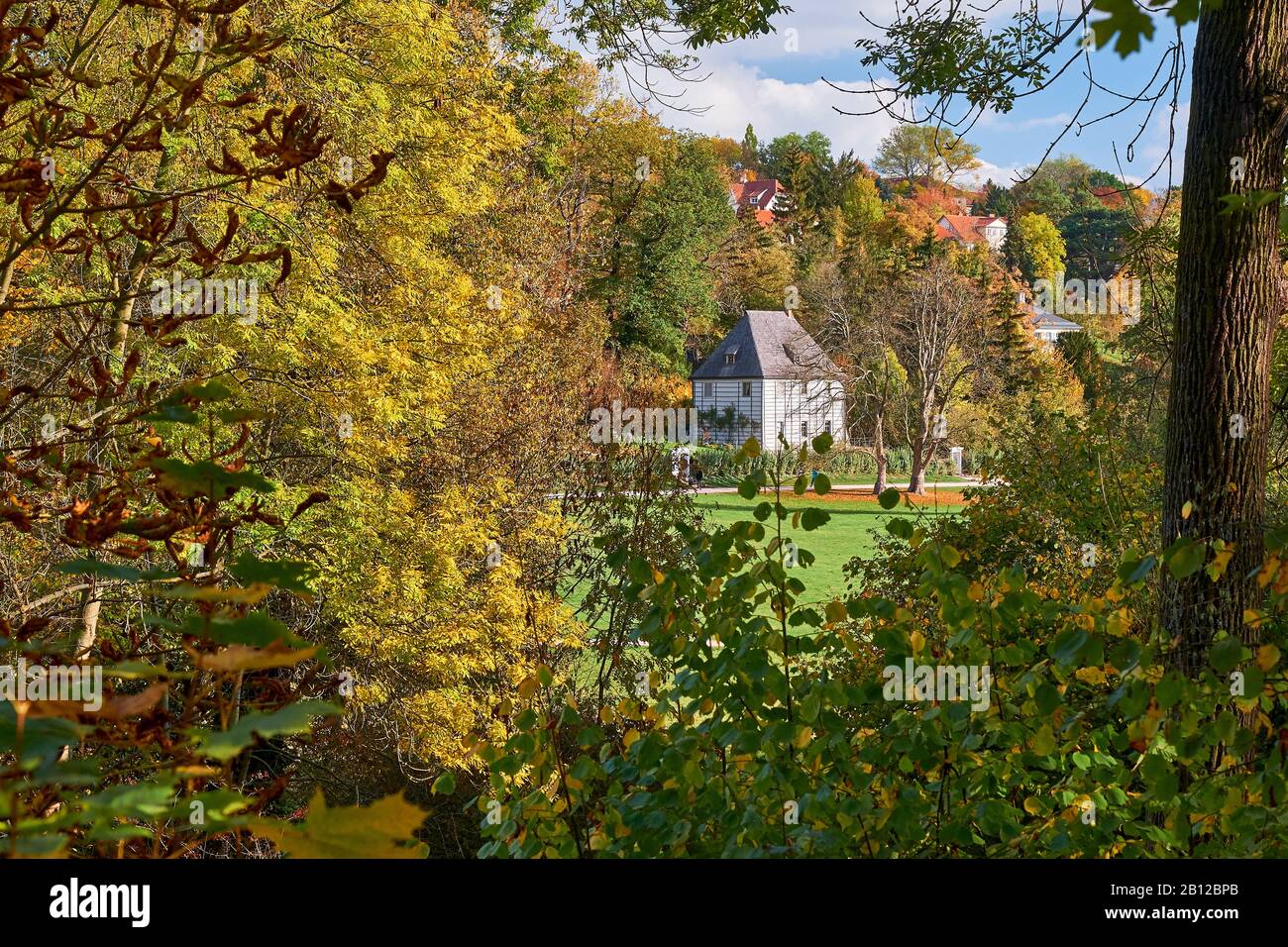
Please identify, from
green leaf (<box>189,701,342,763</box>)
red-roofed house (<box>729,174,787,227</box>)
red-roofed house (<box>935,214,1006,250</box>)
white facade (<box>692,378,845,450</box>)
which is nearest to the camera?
green leaf (<box>189,701,342,763</box>)

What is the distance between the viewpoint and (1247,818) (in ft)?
6.95

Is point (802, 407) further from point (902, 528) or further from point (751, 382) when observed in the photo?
point (902, 528)

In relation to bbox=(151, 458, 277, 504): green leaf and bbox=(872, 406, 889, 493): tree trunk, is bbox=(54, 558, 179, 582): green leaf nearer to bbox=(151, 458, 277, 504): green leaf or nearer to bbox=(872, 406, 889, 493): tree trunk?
bbox=(151, 458, 277, 504): green leaf

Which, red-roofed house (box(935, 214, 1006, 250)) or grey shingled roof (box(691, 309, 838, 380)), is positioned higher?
red-roofed house (box(935, 214, 1006, 250))

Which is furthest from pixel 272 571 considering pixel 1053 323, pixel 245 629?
pixel 1053 323

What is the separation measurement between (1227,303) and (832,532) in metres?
26.3

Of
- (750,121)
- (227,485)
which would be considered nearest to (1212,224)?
(227,485)

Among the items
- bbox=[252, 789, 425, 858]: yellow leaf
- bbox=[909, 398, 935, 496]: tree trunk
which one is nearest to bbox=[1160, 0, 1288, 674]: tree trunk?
bbox=[252, 789, 425, 858]: yellow leaf

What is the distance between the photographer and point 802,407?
3894 cm

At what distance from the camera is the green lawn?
21.1 meters

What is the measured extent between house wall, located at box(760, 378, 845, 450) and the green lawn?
3130 millimetres

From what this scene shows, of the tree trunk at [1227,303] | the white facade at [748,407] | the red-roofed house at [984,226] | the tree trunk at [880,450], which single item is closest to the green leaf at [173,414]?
the tree trunk at [1227,303]
